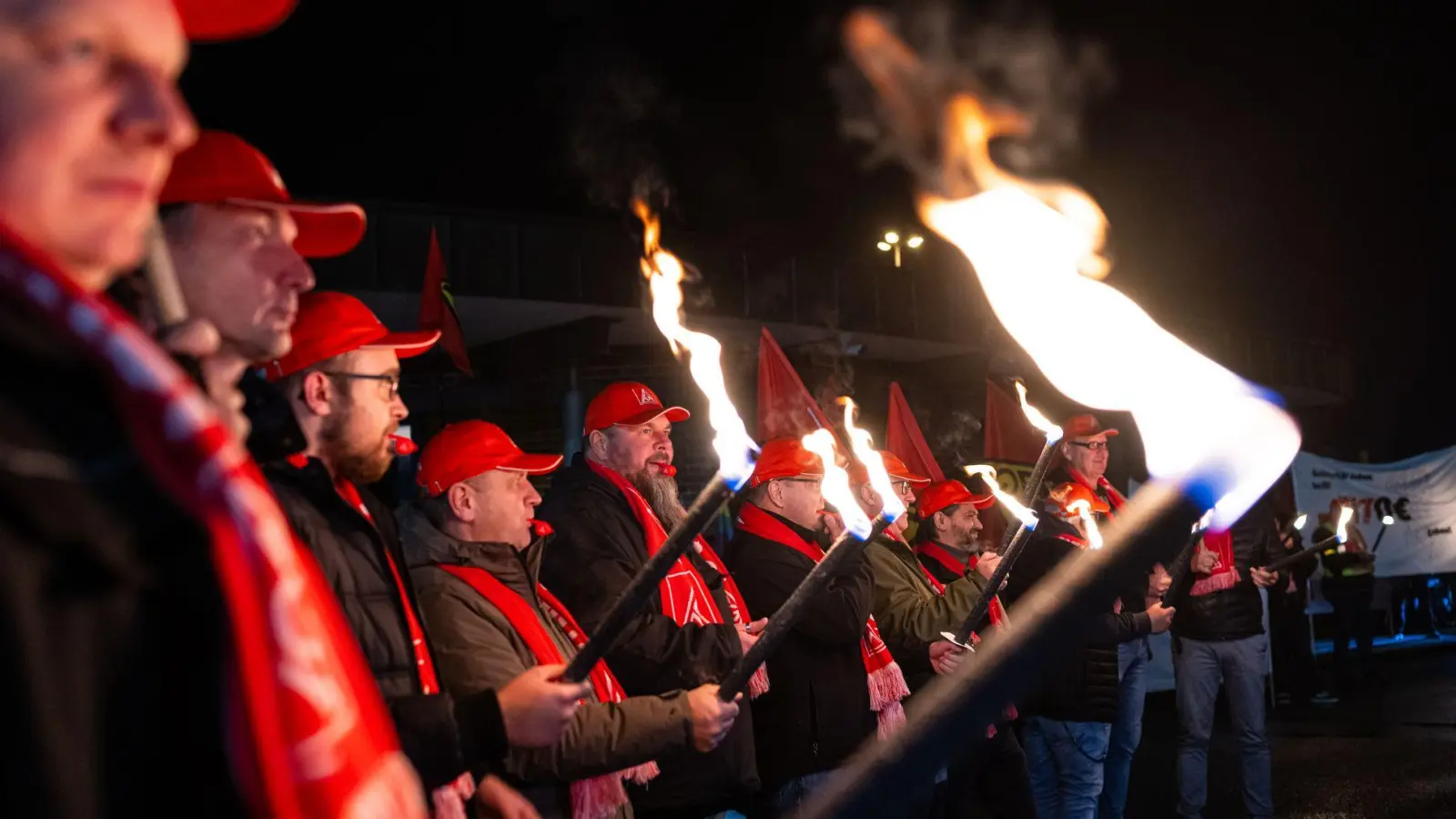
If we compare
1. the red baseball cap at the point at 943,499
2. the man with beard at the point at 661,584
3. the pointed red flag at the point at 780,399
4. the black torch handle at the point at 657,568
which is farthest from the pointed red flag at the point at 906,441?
the black torch handle at the point at 657,568

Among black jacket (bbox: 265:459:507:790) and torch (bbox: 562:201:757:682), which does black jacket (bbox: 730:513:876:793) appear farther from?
black jacket (bbox: 265:459:507:790)

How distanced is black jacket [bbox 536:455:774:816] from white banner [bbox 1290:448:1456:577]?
13.1m

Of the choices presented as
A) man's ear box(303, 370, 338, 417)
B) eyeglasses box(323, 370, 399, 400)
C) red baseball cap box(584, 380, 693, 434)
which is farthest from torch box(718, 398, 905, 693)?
red baseball cap box(584, 380, 693, 434)

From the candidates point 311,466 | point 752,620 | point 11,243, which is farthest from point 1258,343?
point 11,243

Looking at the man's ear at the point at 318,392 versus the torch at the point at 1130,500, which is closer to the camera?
the torch at the point at 1130,500

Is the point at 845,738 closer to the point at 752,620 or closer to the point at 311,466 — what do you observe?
the point at 752,620

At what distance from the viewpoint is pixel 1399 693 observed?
14883 millimetres

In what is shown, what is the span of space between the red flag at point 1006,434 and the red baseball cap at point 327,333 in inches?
358

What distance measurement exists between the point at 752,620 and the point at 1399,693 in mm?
12302

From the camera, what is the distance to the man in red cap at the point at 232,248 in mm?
2047

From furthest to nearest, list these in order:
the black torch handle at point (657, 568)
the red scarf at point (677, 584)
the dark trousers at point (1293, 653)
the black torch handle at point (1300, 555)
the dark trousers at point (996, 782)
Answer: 1. the dark trousers at point (1293, 653)
2. the black torch handle at point (1300, 555)
3. the dark trousers at point (996, 782)
4. the red scarf at point (677, 584)
5. the black torch handle at point (657, 568)

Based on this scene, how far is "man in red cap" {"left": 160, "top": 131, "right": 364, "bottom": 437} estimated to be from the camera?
205 cm

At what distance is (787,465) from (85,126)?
5.33m

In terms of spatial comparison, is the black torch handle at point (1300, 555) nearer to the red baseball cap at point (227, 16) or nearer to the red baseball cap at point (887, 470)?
the red baseball cap at point (887, 470)
